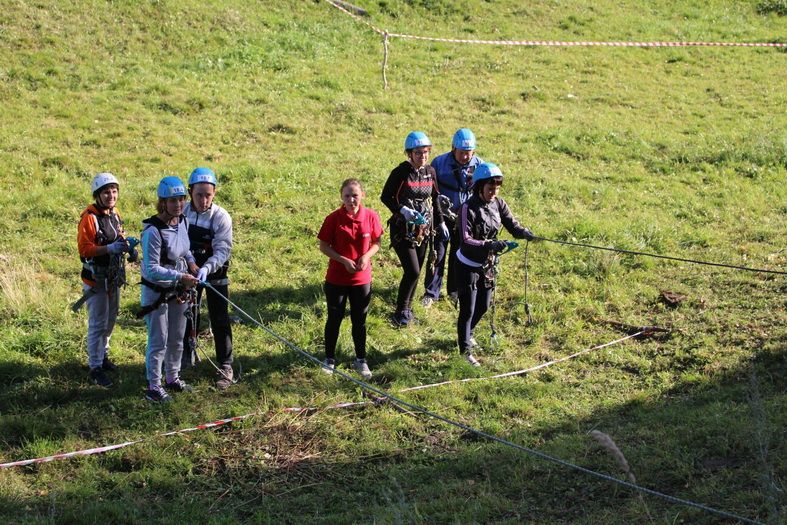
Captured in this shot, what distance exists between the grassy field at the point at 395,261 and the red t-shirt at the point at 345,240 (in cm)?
106

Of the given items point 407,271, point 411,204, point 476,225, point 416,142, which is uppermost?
point 416,142

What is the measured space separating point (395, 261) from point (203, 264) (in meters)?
4.06

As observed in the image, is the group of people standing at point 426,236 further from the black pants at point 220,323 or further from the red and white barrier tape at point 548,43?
the red and white barrier tape at point 548,43

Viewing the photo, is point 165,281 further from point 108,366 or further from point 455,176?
point 455,176

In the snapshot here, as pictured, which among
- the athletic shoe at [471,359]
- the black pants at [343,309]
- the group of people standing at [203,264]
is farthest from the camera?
the athletic shoe at [471,359]

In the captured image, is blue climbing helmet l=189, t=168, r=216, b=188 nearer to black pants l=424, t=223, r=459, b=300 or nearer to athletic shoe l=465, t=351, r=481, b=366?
athletic shoe l=465, t=351, r=481, b=366

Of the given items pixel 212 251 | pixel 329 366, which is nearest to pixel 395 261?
pixel 329 366

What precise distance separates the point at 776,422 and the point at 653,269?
16.1 ft

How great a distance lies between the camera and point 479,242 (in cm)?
830

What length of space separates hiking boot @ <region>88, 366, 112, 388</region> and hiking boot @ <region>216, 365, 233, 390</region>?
41.1 inches

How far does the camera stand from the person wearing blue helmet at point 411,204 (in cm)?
940

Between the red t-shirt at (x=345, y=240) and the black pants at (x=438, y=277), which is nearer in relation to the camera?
the red t-shirt at (x=345, y=240)

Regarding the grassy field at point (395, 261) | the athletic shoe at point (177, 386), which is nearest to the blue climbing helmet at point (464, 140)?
the grassy field at point (395, 261)

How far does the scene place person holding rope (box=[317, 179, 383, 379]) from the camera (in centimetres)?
808
